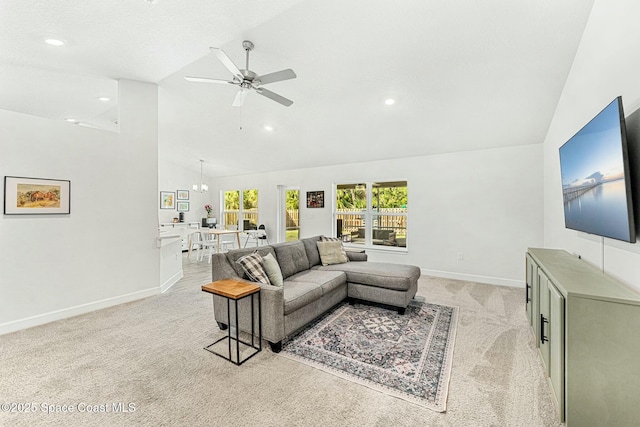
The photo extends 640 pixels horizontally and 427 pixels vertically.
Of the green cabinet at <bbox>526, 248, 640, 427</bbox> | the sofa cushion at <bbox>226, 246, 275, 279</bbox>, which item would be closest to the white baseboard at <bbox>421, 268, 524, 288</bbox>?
the green cabinet at <bbox>526, 248, 640, 427</bbox>

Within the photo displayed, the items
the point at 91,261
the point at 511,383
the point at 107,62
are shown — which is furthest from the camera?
the point at 91,261

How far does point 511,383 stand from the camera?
1977mm

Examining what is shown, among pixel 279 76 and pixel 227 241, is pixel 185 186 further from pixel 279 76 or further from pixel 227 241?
pixel 279 76

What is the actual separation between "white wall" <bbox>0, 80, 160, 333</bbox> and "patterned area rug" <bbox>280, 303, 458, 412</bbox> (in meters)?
2.70

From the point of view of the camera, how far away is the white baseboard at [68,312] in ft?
9.26

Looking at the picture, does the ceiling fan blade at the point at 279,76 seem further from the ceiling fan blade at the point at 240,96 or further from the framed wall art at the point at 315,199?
the framed wall art at the point at 315,199

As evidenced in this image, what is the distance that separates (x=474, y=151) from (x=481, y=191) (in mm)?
707

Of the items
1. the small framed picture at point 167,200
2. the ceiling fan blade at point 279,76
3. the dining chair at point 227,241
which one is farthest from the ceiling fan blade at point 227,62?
the small framed picture at point 167,200

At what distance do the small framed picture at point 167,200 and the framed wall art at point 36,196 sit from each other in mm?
4660

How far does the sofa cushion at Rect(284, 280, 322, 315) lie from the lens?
99.5 inches

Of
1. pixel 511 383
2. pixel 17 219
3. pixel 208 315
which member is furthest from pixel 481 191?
pixel 17 219

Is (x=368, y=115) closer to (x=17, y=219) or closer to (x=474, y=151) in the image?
(x=474, y=151)

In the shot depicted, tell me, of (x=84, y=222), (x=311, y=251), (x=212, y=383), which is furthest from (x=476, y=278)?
(x=84, y=222)

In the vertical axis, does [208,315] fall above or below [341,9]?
below
